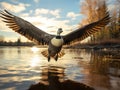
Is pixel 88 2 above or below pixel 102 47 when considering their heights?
above

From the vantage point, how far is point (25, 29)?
1153 cm

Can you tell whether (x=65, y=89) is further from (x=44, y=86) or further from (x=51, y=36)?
(x=51, y=36)

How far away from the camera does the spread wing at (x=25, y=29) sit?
11.3 metres

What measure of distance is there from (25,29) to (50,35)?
52.4 inches

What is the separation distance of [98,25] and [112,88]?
4.86m

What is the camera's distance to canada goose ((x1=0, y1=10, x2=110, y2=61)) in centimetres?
1141

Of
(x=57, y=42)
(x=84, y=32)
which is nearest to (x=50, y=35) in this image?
(x=57, y=42)

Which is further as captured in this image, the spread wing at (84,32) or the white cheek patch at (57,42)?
the spread wing at (84,32)

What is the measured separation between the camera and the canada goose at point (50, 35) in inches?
449

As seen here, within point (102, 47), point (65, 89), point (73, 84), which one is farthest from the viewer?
point (102, 47)

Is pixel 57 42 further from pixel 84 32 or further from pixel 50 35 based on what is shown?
pixel 84 32

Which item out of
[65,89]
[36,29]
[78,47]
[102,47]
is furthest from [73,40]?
[78,47]

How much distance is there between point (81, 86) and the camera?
817cm

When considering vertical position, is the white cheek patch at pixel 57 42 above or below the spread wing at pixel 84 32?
below
